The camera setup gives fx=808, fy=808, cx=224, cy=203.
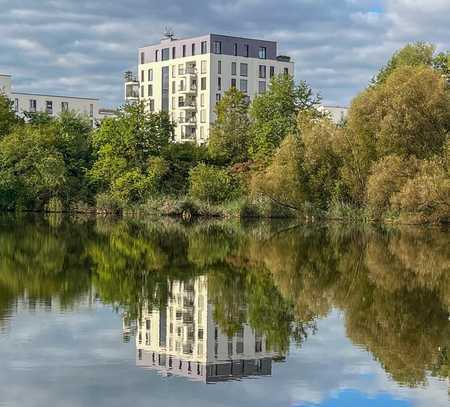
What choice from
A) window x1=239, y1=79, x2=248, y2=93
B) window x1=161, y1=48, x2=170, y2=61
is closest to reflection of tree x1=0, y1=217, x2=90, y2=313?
window x1=239, y1=79, x2=248, y2=93

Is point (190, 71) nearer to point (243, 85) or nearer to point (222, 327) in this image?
point (243, 85)

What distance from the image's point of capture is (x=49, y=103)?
5458 inches

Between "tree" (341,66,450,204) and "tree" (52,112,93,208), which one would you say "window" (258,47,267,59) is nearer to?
"tree" (52,112,93,208)

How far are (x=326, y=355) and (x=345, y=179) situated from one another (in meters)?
47.1

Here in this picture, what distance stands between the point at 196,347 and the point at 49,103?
128073mm

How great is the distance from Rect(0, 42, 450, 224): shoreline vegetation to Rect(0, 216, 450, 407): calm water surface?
23.8 metres

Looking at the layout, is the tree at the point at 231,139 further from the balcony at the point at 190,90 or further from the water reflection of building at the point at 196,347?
the water reflection of building at the point at 196,347

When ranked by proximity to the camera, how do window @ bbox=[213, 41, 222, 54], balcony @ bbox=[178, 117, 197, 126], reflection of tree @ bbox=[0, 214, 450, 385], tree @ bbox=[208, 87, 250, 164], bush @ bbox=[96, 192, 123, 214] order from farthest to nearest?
balcony @ bbox=[178, 117, 197, 126]
window @ bbox=[213, 41, 222, 54]
tree @ bbox=[208, 87, 250, 164]
bush @ bbox=[96, 192, 123, 214]
reflection of tree @ bbox=[0, 214, 450, 385]

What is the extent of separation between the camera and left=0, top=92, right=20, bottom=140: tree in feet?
254

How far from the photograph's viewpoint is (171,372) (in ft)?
45.4

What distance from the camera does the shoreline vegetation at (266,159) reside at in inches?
2245

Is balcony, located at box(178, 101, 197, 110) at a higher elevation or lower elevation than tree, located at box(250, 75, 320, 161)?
higher

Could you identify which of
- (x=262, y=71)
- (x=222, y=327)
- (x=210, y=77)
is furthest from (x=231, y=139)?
(x=222, y=327)

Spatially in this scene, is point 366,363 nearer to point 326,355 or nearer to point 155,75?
point 326,355
